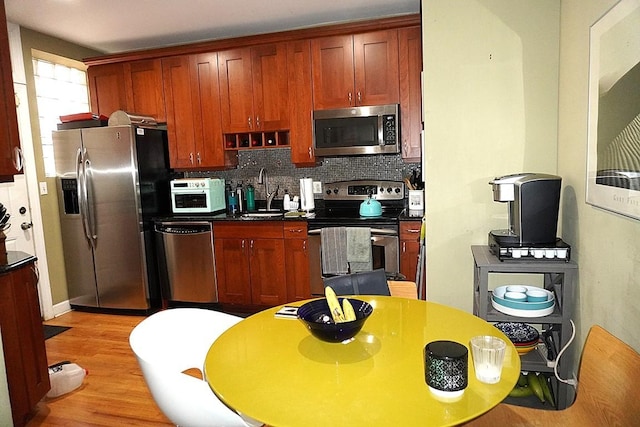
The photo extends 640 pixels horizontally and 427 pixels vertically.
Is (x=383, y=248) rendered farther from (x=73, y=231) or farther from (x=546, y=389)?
(x=73, y=231)

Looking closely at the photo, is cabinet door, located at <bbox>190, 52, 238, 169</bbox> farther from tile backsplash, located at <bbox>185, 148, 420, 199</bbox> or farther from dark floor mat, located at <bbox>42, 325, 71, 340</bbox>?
dark floor mat, located at <bbox>42, 325, 71, 340</bbox>

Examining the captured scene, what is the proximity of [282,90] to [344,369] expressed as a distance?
3.06 metres

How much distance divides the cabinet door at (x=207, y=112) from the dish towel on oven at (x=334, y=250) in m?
1.31

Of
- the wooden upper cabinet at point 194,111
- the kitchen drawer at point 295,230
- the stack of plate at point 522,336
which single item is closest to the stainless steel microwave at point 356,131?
the kitchen drawer at point 295,230

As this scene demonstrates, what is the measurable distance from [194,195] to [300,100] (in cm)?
130

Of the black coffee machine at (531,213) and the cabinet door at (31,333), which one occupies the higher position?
the black coffee machine at (531,213)

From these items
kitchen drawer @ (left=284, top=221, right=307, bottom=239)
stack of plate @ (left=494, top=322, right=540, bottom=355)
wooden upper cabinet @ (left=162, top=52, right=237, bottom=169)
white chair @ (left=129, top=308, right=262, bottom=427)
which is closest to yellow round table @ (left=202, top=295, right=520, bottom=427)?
white chair @ (left=129, top=308, right=262, bottom=427)

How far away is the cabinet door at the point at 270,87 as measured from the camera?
3.80m

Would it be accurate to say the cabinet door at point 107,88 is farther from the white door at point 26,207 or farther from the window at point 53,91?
the white door at point 26,207

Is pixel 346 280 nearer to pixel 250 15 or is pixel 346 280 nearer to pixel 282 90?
pixel 282 90

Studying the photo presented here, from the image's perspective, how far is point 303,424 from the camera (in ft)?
3.16

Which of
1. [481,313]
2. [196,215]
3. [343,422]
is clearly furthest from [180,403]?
[196,215]

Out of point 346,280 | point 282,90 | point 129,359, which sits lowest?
point 129,359

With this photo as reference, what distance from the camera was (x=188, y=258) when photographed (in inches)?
155
